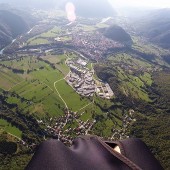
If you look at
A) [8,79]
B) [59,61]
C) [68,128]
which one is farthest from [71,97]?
[59,61]

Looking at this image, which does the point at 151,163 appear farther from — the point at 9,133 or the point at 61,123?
the point at 61,123

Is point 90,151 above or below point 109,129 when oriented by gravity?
above

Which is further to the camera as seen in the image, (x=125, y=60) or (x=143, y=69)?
(x=125, y=60)

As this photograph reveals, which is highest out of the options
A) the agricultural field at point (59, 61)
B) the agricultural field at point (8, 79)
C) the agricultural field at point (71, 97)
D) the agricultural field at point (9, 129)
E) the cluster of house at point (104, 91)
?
the agricultural field at point (8, 79)

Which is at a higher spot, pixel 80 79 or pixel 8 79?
pixel 8 79

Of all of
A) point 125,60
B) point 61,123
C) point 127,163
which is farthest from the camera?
point 125,60

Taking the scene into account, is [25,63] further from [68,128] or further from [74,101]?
[68,128]

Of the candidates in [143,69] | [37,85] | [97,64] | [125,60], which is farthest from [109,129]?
[125,60]

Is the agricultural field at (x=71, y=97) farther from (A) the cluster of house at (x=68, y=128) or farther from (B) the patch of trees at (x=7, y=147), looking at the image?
(B) the patch of trees at (x=7, y=147)

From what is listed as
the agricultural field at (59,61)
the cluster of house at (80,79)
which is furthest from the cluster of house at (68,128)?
the agricultural field at (59,61)

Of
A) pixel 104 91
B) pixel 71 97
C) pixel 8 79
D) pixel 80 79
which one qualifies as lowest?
pixel 104 91

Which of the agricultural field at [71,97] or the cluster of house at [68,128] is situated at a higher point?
the agricultural field at [71,97]
